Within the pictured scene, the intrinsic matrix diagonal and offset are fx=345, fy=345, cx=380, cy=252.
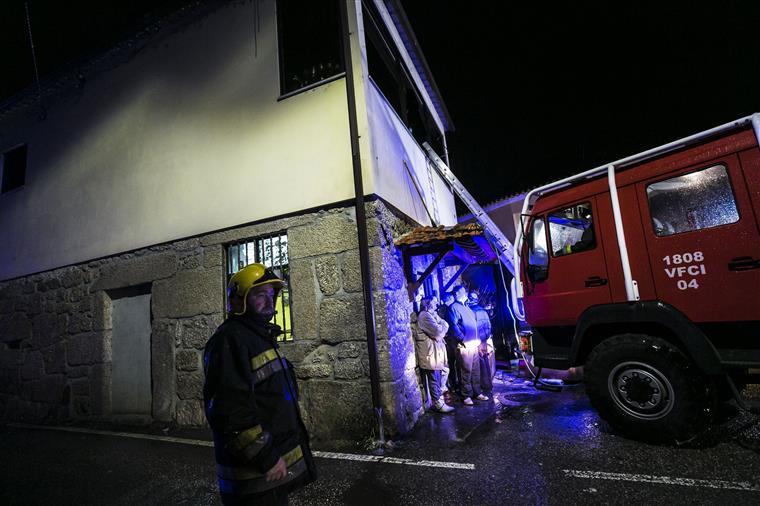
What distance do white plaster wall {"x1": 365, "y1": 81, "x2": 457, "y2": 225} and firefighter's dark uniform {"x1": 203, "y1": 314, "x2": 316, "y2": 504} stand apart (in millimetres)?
3270

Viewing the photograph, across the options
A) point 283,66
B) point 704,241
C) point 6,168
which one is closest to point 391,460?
point 704,241

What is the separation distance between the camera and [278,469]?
177 cm

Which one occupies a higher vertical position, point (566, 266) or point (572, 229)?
point (572, 229)

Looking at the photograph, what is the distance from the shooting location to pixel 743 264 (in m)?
3.22

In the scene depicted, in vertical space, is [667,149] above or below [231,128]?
below

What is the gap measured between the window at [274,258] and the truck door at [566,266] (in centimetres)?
347

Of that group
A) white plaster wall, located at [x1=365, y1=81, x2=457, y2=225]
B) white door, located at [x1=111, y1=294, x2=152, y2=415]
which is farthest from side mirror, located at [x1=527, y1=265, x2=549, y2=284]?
white door, located at [x1=111, y1=294, x2=152, y2=415]

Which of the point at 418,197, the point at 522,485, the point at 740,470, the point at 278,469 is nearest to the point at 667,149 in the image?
the point at 740,470

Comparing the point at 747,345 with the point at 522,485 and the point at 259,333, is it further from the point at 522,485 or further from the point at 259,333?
the point at 259,333

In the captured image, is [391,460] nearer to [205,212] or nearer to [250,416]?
[250,416]

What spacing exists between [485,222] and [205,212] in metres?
5.49

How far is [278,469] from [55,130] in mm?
10298

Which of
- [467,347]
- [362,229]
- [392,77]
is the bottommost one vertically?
[467,347]

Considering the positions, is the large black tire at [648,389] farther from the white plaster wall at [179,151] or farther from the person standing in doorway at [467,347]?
the white plaster wall at [179,151]
